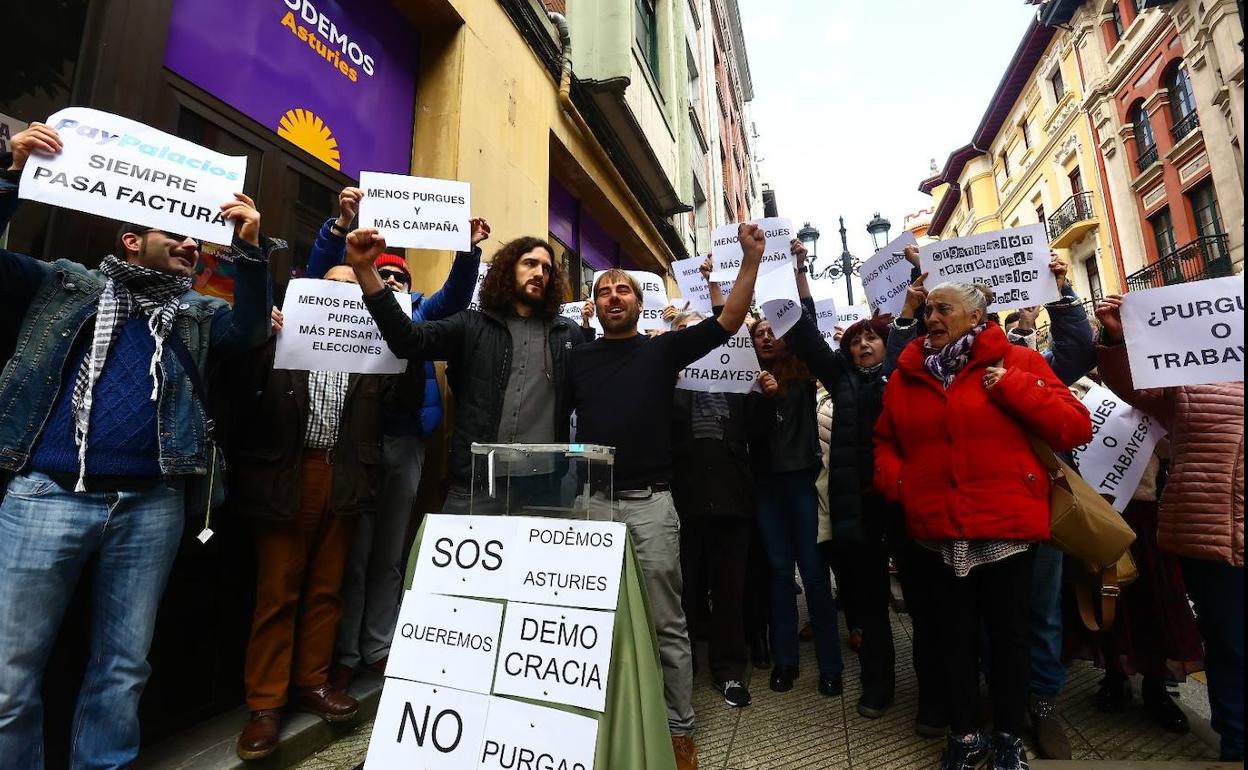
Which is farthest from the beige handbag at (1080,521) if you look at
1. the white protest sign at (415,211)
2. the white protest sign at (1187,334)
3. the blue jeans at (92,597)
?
the blue jeans at (92,597)

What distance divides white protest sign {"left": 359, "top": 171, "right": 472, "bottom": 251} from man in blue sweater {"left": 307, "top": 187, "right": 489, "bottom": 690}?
0.74 feet

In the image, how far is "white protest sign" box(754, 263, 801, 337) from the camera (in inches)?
127

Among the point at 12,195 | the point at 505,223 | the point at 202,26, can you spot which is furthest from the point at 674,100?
the point at 12,195

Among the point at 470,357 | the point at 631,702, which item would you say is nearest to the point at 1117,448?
the point at 631,702

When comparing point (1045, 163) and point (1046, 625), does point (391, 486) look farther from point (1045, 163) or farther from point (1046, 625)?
point (1045, 163)

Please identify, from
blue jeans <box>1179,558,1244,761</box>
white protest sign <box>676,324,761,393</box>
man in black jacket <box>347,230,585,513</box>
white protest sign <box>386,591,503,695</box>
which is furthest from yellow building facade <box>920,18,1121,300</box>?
white protest sign <box>386,591,503,695</box>

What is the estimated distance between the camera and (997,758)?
2.35 metres

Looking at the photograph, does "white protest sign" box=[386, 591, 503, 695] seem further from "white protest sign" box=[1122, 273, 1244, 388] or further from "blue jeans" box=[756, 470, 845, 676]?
"white protest sign" box=[1122, 273, 1244, 388]

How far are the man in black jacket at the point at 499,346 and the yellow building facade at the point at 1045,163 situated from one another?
724 inches

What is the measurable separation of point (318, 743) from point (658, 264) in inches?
342

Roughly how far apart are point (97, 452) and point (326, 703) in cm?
147

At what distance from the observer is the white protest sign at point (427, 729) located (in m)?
1.73

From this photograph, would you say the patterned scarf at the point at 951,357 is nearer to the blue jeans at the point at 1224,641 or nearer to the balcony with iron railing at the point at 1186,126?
the blue jeans at the point at 1224,641

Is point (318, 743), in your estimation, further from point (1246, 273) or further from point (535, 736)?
point (1246, 273)
